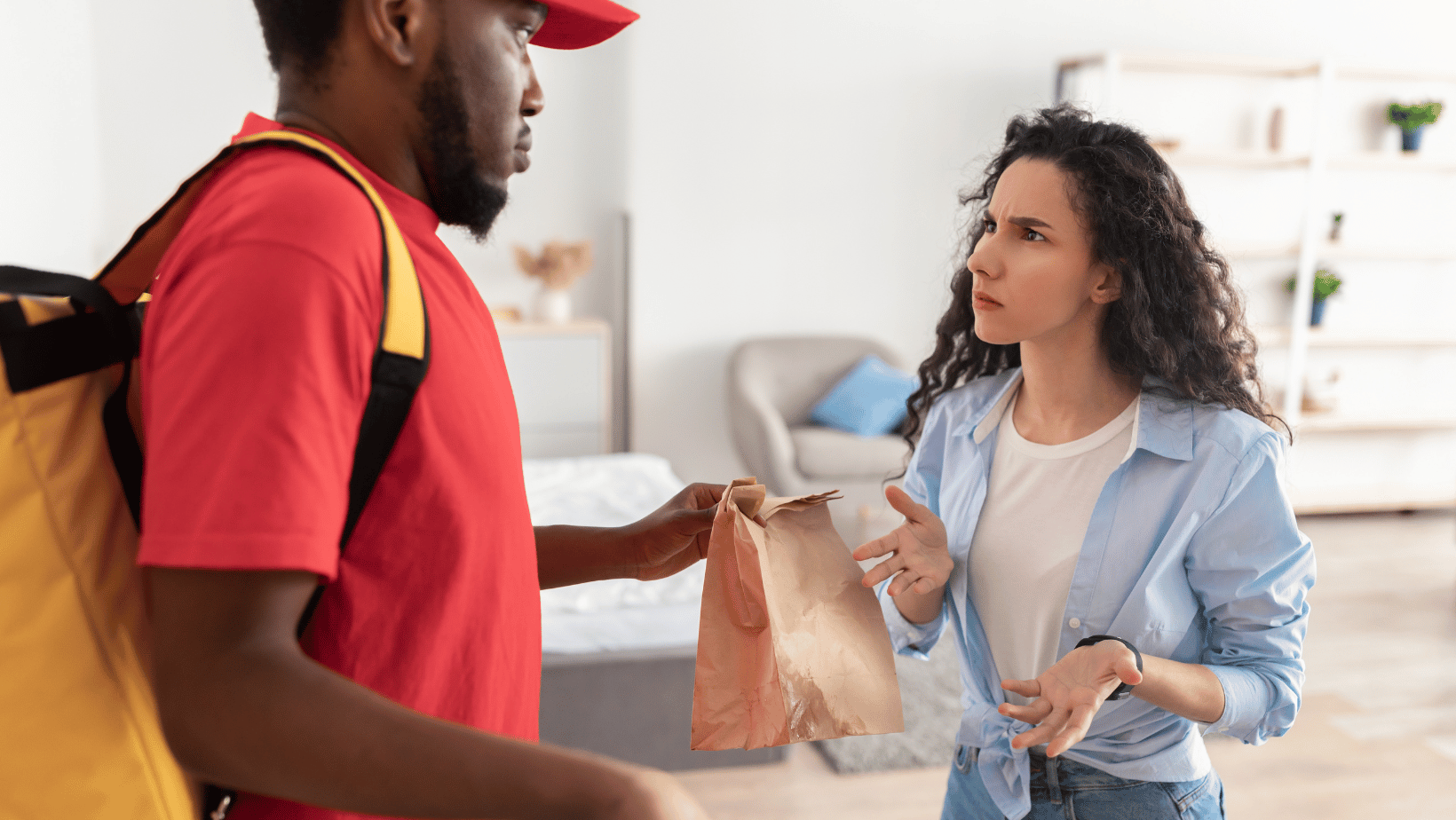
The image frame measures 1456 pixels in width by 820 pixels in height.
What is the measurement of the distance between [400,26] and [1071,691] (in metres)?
0.88

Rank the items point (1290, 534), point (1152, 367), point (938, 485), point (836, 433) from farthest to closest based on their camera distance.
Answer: point (836, 433), point (938, 485), point (1152, 367), point (1290, 534)

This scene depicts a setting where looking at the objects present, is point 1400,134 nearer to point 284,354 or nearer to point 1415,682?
point 1415,682

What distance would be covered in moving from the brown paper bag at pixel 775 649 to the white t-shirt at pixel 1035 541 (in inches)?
10.1

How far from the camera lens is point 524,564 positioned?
717 mm

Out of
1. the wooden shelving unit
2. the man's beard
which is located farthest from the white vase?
the man's beard

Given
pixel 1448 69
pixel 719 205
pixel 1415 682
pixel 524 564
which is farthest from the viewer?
pixel 1448 69

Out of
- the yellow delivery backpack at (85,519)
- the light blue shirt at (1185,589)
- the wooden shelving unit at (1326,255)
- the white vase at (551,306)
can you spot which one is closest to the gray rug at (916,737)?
the light blue shirt at (1185,589)

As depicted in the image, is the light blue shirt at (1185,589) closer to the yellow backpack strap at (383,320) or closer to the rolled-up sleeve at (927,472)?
the rolled-up sleeve at (927,472)

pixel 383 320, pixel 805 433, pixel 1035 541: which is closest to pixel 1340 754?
pixel 1035 541

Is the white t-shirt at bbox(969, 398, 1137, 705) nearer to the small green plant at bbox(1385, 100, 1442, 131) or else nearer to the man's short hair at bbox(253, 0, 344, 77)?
the man's short hair at bbox(253, 0, 344, 77)

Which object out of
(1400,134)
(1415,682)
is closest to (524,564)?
(1415,682)

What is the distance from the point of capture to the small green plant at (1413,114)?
5.20 m

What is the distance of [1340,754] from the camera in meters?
2.86

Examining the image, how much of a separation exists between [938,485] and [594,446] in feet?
11.5
